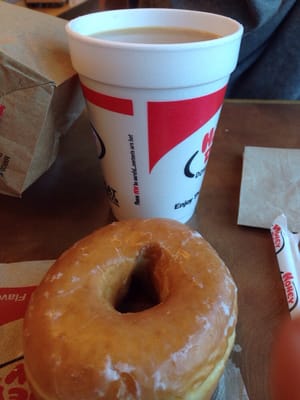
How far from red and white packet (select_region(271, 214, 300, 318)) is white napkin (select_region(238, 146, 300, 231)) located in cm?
2

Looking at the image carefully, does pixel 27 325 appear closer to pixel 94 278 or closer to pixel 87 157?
pixel 94 278

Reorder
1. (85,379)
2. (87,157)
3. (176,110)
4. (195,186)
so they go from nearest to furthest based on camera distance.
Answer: (85,379) → (176,110) → (195,186) → (87,157)

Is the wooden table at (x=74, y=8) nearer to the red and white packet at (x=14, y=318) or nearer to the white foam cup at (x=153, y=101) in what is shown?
the white foam cup at (x=153, y=101)

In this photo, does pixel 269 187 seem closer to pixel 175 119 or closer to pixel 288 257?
pixel 288 257

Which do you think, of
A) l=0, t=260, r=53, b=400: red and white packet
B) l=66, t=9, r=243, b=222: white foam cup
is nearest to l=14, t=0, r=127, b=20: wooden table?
l=66, t=9, r=243, b=222: white foam cup

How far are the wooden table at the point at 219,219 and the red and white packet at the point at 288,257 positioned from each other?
0.04 feet

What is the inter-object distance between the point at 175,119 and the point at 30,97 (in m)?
0.17

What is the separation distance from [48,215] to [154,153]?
8.3 inches

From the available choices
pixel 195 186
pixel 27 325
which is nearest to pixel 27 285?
pixel 27 325

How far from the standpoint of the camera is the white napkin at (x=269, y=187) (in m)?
0.58

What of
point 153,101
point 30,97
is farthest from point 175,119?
point 30,97

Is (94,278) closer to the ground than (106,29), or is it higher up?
closer to the ground

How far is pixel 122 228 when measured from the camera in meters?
0.45

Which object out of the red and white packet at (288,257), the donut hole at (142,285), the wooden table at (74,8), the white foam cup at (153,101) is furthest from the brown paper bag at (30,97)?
the wooden table at (74,8)
